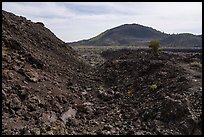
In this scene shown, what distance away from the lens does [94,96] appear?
1566 cm

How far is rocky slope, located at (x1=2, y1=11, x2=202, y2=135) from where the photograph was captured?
37.7 ft

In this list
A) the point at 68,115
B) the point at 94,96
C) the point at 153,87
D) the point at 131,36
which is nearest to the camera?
the point at 68,115

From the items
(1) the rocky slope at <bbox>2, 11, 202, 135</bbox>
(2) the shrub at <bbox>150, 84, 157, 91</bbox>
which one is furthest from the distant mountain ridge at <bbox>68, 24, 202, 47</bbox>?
(2) the shrub at <bbox>150, 84, 157, 91</bbox>

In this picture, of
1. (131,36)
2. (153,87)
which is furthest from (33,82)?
(131,36)

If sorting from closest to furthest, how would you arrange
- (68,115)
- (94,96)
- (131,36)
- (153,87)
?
(68,115) < (153,87) < (94,96) < (131,36)

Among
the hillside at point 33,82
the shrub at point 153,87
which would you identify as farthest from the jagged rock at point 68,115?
the shrub at point 153,87

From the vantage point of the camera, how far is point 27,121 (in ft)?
38.1

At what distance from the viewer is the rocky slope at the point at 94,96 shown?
11.5 meters

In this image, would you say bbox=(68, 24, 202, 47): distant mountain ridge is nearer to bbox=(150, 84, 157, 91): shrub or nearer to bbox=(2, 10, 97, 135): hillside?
bbox=(2, 10, 97, 135): hillside

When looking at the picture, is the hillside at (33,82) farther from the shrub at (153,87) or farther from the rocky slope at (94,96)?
the shrub at (153,87)

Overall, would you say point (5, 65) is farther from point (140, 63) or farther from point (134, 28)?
point (134, 28)

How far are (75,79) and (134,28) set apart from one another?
10865 centimetres

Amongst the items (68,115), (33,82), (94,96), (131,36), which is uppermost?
(131,36)

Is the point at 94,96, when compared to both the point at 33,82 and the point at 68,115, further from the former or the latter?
the point at 68,115
